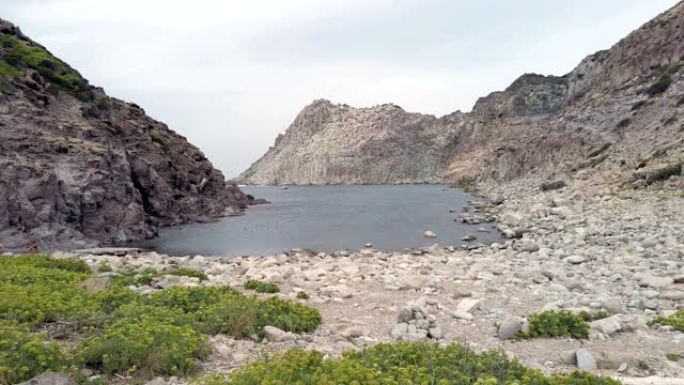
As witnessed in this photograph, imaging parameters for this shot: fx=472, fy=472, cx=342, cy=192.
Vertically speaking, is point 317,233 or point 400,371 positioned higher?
point 400,371

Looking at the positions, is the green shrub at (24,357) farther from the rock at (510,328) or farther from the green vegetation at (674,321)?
the green vegetation at (674,321)

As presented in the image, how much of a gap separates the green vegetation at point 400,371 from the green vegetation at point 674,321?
Answer: 4.68 m

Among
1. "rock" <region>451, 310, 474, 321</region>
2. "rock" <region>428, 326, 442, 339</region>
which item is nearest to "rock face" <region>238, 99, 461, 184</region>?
"rock" <region>451, 310, 474, 321</region>

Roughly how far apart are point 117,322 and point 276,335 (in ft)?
9.99

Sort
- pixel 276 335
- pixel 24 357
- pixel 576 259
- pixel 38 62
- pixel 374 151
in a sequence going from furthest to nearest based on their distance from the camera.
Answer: pixel 374 151 < pixel 38 62 < pixel 576 259 < pixel 276 335 < pixel 24 357

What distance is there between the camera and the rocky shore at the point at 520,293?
895cm

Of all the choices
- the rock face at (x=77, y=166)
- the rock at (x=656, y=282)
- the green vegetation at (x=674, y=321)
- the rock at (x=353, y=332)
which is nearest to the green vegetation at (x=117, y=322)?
the rock at (x=353, y=332)

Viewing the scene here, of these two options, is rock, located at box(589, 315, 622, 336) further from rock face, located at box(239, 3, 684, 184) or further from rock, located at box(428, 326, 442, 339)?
rock face, located at box(239, 3, 684, 184)

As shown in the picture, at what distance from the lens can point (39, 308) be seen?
937 centimetres

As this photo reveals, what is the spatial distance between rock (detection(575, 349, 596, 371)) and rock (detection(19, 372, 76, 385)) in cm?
814

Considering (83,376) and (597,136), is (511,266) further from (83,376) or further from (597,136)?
(597,136)

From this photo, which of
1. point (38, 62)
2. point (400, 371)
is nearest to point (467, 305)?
point (400, 371)

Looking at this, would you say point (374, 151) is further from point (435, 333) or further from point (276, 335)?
point (276, 335)

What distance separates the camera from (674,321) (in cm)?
1035
